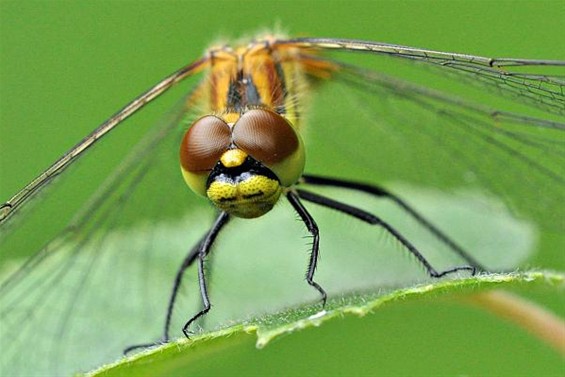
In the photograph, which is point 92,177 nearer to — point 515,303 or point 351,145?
point 351,145

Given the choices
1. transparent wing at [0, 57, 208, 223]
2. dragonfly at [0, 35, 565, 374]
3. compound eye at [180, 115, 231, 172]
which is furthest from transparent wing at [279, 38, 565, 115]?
transparent wing at [0, 57, 208, 223]

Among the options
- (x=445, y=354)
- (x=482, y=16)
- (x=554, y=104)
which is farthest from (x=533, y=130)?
(x=482, y=16)

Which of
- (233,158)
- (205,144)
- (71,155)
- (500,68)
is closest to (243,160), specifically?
(233,158)

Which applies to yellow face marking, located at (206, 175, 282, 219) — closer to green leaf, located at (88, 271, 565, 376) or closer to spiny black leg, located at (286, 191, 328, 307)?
spiny black leg, located at (286, 191, 328, 307)

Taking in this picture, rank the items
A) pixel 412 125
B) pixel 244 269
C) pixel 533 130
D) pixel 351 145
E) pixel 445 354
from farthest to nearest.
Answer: pixel 445 354 → pixel 351 145 → pixel 412 125 → pixel 244 269 → pixel 533 130

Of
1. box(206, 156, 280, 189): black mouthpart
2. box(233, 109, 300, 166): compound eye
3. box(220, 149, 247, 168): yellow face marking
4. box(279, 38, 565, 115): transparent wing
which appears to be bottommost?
box(206, 156, 280, 189): black mouthpart

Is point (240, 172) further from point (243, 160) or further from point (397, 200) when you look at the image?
point (397, 200)

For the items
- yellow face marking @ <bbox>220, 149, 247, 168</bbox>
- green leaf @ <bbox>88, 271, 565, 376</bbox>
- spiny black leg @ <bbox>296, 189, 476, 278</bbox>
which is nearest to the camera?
green leaf @ <bbox>88, 271, 565, 376</bbox>
